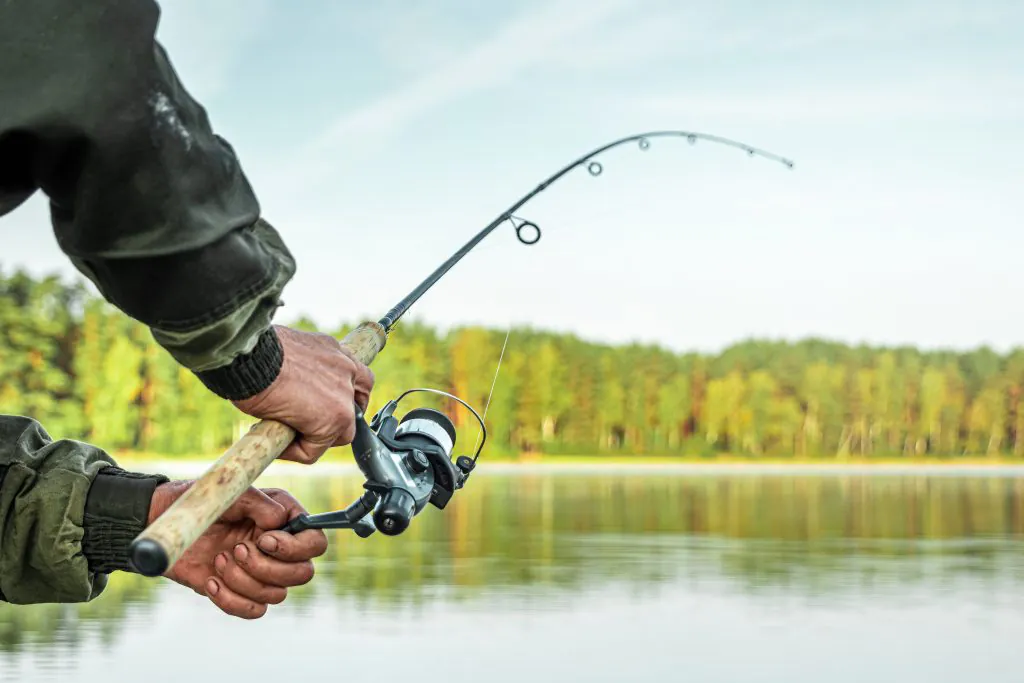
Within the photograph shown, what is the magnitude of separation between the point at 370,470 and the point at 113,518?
1.93 ft

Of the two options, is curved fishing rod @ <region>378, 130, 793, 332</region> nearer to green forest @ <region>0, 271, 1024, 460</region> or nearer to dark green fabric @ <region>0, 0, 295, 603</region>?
dark green fabric @ <region>0, 0, 295, 603</region>

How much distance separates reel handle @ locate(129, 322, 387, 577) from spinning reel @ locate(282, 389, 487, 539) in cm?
19

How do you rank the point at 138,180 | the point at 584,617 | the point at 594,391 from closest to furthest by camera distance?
the point at 138,180 < the point at 584,617 < the point at 594,391

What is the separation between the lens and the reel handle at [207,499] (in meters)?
1.55

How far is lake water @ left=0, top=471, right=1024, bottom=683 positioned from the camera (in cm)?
730

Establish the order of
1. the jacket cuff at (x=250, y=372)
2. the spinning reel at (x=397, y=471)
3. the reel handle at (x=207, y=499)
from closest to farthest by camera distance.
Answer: the reel handle at (x=207, y=499) < the jacket cuff at (x=250, y=372) < the spinning reel at (x=397, y=471)

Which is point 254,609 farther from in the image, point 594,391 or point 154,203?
point 594,391

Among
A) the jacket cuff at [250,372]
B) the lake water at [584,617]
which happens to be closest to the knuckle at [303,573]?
the jacket cuff at [250,372]

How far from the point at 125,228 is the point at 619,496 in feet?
81.0

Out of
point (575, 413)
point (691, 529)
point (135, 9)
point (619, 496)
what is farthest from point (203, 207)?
point (575, 413)

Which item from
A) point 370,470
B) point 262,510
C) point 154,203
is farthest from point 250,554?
point 154,203

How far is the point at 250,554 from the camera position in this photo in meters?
2.35

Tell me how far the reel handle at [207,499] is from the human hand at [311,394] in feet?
0.10

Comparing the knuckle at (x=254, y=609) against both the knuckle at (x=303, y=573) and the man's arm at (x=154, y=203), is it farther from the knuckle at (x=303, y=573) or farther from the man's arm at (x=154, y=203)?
the man's arm at (x=154, y=203)
